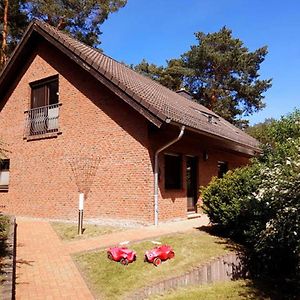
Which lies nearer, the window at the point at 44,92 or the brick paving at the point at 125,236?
the brick paving at the point at 125,236

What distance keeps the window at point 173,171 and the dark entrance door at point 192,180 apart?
1086mm

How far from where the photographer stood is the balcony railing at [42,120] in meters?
14.2

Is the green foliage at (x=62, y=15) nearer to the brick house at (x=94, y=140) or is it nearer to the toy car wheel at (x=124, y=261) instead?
the brick house at (x=94, y=140)

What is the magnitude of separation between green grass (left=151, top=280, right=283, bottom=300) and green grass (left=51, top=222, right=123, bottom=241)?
13.6 ft

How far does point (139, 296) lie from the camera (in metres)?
5.78

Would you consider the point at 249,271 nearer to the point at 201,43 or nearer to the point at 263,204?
the point at 263,204

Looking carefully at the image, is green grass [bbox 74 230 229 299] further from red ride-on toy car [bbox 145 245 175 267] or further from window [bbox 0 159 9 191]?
window [bbox 0 159 9 191]

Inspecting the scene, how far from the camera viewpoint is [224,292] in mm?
6387

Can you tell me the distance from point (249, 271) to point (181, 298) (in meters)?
2.57

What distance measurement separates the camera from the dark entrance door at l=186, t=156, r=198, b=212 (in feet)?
45.5

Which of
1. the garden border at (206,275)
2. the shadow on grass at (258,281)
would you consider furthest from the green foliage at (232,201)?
the garden border at (206,275)

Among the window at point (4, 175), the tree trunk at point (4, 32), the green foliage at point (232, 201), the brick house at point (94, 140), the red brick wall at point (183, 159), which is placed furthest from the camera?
the tree trunk at point (4, 32)

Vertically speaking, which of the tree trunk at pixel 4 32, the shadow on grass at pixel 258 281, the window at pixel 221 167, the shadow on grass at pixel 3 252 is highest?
the tree trunk at pixel 4 32

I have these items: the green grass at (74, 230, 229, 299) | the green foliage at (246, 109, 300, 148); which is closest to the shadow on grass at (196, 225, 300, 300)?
the green grass at (74, 230, 229, 299)
